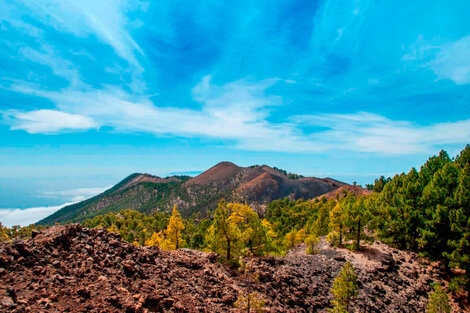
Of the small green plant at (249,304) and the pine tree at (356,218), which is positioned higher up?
the pine tree at (356,218)

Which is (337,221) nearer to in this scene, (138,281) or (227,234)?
(227,234)

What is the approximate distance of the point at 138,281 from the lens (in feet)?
39.0

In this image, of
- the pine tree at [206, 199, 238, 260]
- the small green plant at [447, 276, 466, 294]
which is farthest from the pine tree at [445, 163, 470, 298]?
the pine tree at [206, 199, 238, 260]

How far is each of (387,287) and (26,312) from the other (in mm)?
29602

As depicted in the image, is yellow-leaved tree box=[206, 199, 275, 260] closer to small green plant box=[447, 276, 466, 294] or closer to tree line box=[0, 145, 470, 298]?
tree line box=[0, 145, 470, 298]

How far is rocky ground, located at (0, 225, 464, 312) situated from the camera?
9.00 m

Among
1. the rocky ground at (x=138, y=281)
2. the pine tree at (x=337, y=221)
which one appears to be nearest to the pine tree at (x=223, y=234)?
the rocky ground at (x=138, y=281)

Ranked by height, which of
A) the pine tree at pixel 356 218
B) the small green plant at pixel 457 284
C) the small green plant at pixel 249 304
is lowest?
the small green plant at pixel 457 284

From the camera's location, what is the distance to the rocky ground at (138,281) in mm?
9000

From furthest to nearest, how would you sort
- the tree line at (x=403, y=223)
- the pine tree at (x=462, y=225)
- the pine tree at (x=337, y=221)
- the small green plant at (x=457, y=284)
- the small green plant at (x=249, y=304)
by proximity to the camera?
1. the pine tree at (x=337, y=221)
2. the small green plant at (x=457, y=284)
3. the pine tree at (x=462, y=225)
4. the tree line at (x=403, y=223)
5. the small green plant at (x=249, y=304)

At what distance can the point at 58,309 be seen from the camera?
8.25 meters

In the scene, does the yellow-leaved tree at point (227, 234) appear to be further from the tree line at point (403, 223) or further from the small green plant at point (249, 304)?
the small green plant at point (249, 304)

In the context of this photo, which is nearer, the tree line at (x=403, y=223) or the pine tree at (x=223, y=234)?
the pine tree at (x=223, y=234)

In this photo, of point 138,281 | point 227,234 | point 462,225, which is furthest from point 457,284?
point 138,281
